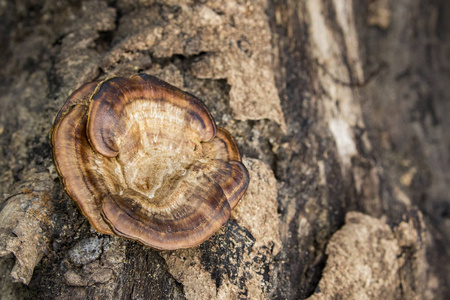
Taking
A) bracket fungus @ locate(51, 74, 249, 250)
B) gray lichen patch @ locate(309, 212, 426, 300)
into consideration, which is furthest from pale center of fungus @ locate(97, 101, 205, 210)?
gray lichen patch @ locate(309, 212, 426, 300)

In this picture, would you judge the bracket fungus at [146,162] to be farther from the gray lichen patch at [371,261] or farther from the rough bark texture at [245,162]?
the gray lichen patch at [371,261]

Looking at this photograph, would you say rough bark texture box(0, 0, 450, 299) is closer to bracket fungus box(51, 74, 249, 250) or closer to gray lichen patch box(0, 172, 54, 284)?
gray lichen patch box(0, 172, 54, 284)

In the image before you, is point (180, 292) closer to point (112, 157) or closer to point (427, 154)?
point (112, 157)

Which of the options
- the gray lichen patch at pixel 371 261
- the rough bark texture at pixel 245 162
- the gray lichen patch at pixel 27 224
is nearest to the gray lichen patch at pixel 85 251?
the rough bark texture at pixel 245 162

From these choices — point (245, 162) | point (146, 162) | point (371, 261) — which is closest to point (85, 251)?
point (146, 162)

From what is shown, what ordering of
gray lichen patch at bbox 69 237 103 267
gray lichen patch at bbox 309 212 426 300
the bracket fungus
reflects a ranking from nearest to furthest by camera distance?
the bracket fungus
gray lichen patch at bbox 69 237 103 267
gray lichen patch at bbox 309 212 426 300

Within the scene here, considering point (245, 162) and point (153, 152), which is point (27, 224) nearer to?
point (153, 152)

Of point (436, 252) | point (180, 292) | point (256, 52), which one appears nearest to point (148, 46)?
point (256, 52)
